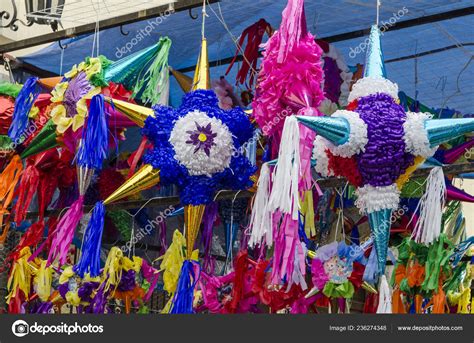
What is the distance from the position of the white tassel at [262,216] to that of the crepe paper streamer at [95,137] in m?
0.78

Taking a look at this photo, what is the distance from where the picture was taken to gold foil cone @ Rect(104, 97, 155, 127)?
3453mm

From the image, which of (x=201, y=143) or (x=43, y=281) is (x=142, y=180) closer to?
(x=201, y=143)

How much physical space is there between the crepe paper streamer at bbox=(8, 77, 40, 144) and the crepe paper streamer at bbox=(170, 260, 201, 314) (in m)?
1.13

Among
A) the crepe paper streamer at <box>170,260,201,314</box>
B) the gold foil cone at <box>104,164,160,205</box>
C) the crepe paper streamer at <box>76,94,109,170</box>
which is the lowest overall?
the crepe paper streamer at <box>170,260,201,314</box>

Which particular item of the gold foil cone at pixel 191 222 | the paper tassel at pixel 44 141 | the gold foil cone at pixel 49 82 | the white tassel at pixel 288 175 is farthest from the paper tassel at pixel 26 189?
the white tassel at pixel 288 175

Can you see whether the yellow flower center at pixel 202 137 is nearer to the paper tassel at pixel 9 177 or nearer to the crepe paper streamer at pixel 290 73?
the crepe paper streamer at pixel 290 73

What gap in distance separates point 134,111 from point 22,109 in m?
0.85

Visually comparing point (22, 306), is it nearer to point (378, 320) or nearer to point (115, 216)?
point (115, 216)

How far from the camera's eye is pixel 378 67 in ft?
9.98

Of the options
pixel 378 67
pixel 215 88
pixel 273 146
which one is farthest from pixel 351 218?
pixel 378 67

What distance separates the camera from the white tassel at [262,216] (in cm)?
295

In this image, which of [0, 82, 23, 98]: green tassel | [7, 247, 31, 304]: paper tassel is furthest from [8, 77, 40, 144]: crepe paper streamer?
[7, 247, 31, 304]: paper tassel

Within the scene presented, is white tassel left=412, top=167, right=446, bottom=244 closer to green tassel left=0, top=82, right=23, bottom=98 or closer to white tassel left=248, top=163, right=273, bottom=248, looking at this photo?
white tassel left=248, top=163, right=273, bottom=248

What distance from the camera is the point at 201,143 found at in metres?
3.33
